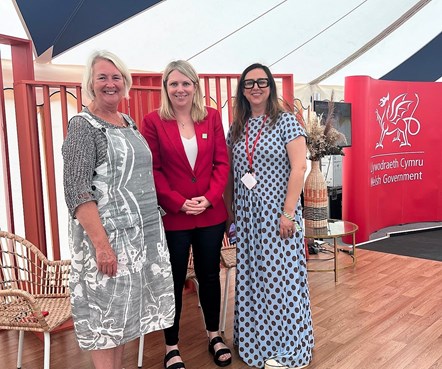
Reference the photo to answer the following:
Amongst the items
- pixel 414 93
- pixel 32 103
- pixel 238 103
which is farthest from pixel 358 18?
pixel 32 103

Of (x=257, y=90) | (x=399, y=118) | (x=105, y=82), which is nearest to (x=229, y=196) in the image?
(x=257, y=90)

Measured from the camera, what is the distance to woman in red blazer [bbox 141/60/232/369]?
1.99 m

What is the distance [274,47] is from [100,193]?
3.64 m

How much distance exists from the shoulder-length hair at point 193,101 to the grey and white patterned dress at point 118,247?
0.31 meters

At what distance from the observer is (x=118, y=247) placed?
1643 millimetres

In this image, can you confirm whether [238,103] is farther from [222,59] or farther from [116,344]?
[222,59]

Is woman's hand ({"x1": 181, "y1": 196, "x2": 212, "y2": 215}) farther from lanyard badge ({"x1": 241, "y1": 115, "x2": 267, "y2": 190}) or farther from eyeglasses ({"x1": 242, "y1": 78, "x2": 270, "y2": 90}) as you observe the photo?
eyeglasses ({"x1": 242, "y1": 78, "x2": 270, "y2": 90})

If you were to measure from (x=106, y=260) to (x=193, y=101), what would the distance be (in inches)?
35.1

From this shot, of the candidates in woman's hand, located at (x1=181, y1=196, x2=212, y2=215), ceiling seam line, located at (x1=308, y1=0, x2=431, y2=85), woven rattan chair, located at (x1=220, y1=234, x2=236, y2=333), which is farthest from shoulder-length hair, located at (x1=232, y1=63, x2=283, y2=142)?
ceiling seam line, located at (x1=308, y1=0, x2=431, y2=85)

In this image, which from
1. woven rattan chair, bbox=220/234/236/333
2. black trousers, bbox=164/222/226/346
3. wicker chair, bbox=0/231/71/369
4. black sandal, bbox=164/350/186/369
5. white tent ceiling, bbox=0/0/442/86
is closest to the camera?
wicker chair, bbox=0/231/71/369

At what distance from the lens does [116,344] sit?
169 centimetres

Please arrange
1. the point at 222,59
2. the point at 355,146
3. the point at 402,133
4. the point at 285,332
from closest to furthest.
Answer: the point at 285,332
the point at 222,59
the point at 355,146
the point at 402,133

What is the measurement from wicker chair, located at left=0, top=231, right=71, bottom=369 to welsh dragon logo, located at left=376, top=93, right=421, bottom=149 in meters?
3.73

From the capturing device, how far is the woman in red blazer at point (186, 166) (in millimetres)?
1988
